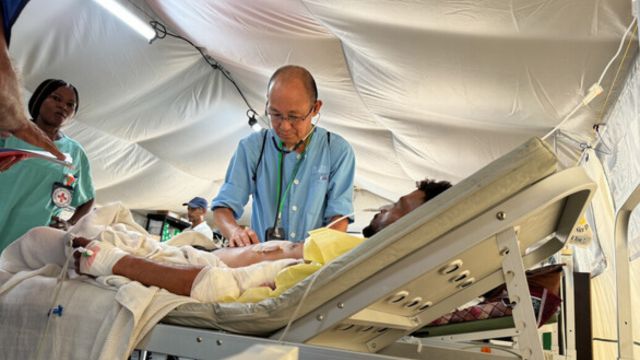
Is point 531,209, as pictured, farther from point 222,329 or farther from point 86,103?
point 86,103

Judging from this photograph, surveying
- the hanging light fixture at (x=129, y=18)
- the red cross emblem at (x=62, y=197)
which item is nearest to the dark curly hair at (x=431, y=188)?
the red cross emblem at (x=62, y=197)

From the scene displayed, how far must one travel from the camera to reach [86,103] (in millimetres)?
4312

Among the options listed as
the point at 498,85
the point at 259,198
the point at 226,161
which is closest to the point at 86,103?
the point at 226,161

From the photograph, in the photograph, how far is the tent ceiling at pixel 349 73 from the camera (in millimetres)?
2312

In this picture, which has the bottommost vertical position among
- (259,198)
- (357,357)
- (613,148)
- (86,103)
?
(357,357)

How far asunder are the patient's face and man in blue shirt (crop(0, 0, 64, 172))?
106cm

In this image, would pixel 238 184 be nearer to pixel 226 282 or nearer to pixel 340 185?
pixel 340 185

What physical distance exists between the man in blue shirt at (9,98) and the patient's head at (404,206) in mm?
1061

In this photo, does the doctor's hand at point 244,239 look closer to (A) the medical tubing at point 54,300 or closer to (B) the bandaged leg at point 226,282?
(B) the bandaged leg at point 226,282

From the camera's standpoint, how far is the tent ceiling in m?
A: 2.31

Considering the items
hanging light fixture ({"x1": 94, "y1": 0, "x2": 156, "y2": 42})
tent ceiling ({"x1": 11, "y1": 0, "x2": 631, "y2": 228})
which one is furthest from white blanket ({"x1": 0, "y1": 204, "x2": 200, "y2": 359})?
hanging light fixture ({"x1": 94, "y1": 0, "x2": 156, "y2": 42})

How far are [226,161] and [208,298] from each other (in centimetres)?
517

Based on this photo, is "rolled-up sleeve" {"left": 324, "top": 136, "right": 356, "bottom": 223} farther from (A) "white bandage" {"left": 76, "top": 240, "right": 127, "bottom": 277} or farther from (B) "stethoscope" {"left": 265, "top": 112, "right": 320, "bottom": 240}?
(A) "white bandage" {"left": 76, "top": 240, "right": 127, "bottom": 277}

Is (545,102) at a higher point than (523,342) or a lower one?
higher
